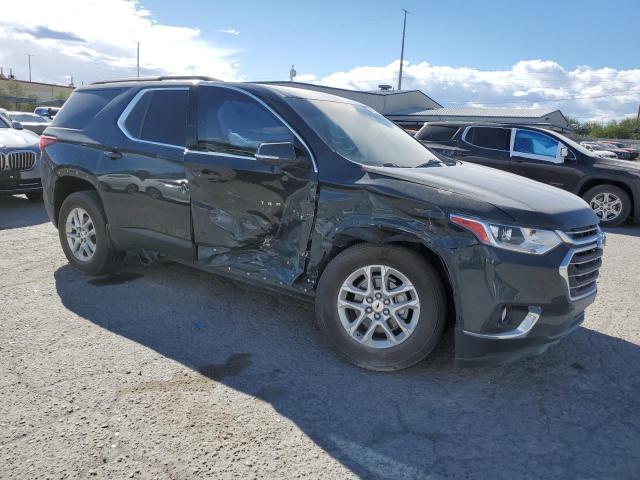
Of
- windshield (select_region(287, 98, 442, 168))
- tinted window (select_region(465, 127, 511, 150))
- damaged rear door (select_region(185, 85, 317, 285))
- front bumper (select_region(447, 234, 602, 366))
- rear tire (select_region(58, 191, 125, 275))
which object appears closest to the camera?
front bumper (select_region(447, 234, 602, 366))

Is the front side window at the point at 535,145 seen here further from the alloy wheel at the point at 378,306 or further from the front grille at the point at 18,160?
the front grille at the point at 18,160

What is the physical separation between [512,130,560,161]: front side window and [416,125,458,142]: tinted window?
4.42ft

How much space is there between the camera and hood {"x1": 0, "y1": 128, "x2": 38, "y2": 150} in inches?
334

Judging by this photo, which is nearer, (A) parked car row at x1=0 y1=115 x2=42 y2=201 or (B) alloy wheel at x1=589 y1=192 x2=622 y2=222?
(A) parked car row at x1=0 y1=115 x2=42 y2=201

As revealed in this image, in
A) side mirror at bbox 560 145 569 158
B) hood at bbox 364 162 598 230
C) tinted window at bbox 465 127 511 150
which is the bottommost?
hood at bbox 364 162 598 230

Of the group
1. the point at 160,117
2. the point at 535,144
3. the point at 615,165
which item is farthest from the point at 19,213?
the point at 615,165

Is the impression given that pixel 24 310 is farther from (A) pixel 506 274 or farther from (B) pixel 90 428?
(A) pixel 506 274

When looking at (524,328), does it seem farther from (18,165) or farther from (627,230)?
(18,165)

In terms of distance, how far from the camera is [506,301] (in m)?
3.03

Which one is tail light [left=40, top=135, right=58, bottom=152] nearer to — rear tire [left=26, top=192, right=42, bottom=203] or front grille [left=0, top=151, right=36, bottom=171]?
front grille [left=0, top=151, right=36, bottom=171]

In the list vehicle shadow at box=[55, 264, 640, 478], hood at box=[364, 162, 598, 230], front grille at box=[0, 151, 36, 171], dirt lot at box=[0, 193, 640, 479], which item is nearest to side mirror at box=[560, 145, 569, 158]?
dirt lot at box=[0, 193, 640, 479]

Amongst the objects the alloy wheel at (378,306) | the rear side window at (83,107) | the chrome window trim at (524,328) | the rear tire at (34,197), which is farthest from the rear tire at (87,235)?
the rear tire at (34,197)

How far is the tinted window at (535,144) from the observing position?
397 inches

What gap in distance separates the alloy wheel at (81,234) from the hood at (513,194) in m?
2.92
